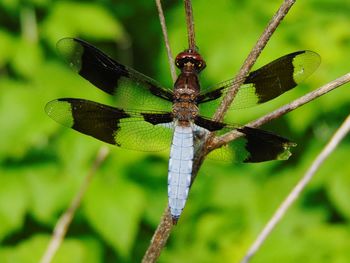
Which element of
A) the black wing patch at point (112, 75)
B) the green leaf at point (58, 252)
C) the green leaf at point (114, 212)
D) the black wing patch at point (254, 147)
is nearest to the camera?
the black wing patch at point (254, 147)

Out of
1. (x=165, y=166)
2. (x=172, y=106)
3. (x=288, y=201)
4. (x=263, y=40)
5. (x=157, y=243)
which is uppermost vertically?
(x=165, y=166)

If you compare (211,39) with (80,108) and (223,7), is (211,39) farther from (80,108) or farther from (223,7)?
(80,108)

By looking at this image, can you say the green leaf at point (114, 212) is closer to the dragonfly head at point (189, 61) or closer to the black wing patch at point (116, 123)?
the black wing patch at point (116, 123)

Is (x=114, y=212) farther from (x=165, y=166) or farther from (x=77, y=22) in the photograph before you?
(x=77, y=22)

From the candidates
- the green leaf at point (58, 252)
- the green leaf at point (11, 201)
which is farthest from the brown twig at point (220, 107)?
the green leaf at point (58, 252)

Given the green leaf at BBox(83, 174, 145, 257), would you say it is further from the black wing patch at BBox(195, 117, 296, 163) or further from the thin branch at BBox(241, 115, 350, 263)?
the thin branch at BBox(241, 115, 350, 263)

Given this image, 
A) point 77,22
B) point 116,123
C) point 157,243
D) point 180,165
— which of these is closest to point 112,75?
point 116,123

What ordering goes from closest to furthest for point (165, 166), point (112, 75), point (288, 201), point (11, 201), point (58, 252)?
point (288, 201) → point (112, 75) → point (11, 201) → point (58, 252) → point (165, 166)

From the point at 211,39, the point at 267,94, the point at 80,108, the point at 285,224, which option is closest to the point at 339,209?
the point at 285,224
